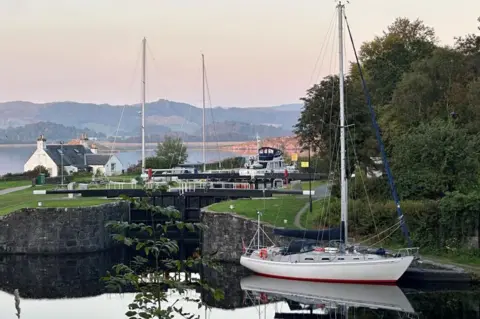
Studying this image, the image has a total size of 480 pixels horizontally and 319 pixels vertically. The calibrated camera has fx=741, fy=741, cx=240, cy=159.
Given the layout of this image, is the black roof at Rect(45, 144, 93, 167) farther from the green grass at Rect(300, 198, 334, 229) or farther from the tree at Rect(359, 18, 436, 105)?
the green grass at Rect(300, 198, 334, 229)

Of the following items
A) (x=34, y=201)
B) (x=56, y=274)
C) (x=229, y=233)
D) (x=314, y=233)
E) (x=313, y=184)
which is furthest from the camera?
(x=313, y=184)

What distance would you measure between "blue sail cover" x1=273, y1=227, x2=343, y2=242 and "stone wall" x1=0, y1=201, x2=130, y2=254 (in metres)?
10.7

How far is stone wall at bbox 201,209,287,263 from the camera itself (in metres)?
32.9

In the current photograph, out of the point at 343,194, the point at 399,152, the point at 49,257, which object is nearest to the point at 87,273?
the point at 49,257

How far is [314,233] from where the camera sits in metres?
29.1

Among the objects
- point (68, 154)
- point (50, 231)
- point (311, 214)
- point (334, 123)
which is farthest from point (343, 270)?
point (68, 154)

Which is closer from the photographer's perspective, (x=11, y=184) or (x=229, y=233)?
(x=229, y=233)

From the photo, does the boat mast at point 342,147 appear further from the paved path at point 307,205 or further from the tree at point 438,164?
the tree at point 438,164

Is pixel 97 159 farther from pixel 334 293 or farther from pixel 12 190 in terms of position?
pixel 334 293

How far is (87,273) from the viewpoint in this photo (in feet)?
106

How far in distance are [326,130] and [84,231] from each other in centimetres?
1339

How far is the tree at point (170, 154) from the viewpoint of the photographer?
218ft

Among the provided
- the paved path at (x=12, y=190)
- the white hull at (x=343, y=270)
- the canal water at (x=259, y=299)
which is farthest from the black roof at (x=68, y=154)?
the white hull at (x=343, y=270)

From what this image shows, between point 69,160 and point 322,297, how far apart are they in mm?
49398
